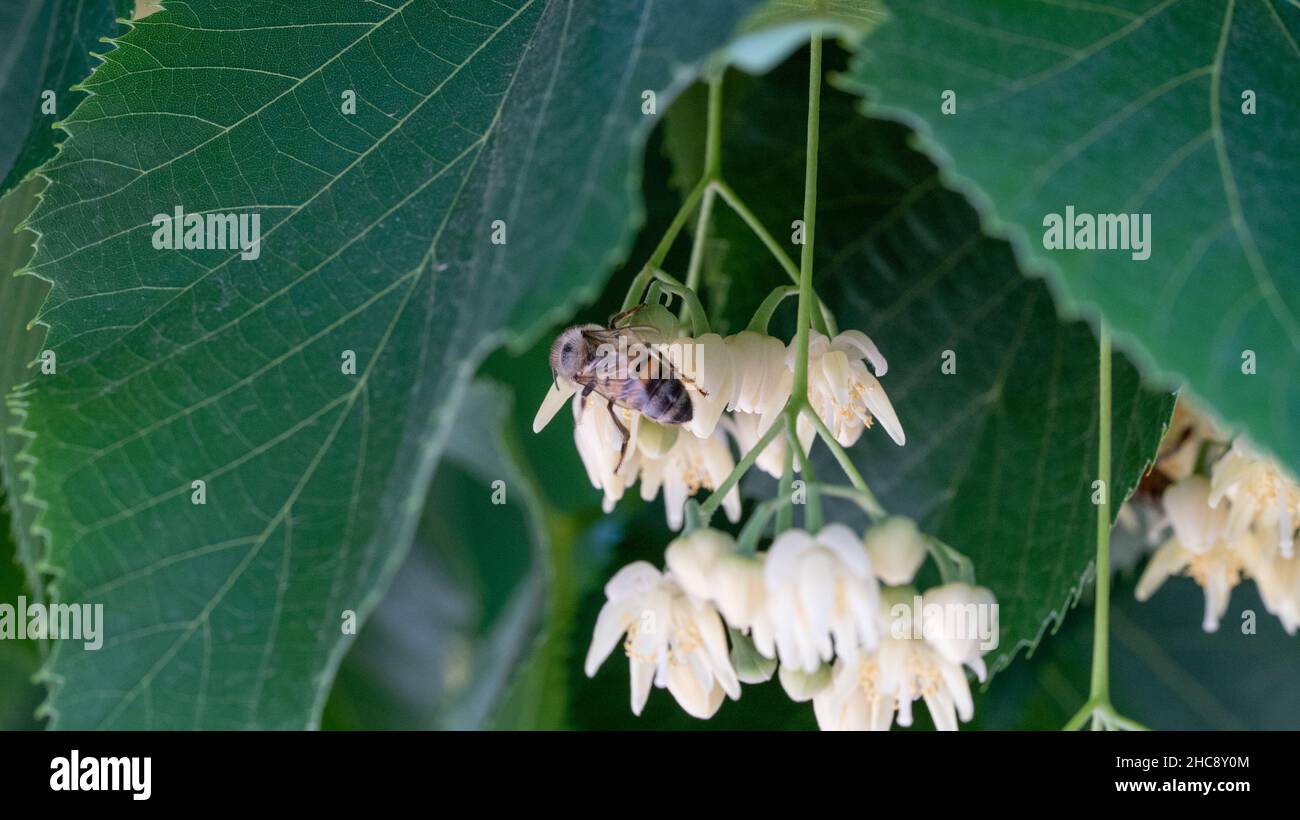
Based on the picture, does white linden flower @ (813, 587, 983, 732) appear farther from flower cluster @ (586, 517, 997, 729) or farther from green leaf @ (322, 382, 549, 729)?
green leaf @ (322, 382, 549, 729)

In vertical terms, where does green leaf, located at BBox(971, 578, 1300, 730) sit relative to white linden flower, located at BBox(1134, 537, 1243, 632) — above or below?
below

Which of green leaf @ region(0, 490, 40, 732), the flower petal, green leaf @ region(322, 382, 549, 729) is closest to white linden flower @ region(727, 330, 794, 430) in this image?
the flower petal

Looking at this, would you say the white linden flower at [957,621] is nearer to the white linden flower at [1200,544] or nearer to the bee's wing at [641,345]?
the bee's wing at [641,345]

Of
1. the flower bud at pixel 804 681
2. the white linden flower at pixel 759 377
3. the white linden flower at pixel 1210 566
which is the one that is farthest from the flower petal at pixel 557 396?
the white linden flower at pixel 1210 566

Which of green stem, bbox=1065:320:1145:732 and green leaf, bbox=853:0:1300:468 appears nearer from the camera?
green leaf, bbox=853:0:1300:468

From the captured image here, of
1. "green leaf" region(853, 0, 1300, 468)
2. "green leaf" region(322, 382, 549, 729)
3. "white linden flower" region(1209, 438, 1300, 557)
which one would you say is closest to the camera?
"green leaf" region(853, 0, 1300, 468)

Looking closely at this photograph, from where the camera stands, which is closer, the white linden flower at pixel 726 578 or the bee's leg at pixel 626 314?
the white linden flower at pixel 726 578

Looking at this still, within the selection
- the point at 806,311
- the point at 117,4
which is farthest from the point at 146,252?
the point at 806,311
